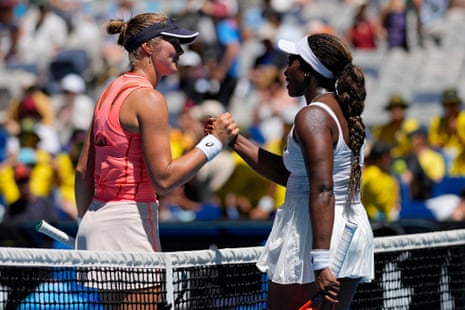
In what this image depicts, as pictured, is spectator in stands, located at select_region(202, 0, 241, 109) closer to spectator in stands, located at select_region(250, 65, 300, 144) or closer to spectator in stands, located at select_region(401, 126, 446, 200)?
spectator in stands, located at select_region(250, 65, 300, 144)

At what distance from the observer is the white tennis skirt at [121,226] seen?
5.42 m

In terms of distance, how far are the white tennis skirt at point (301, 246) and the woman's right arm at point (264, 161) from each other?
48cm

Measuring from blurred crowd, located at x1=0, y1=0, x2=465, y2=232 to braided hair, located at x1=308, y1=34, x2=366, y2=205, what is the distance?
590 centimetres

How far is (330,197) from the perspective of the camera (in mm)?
4953

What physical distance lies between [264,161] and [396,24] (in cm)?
1166

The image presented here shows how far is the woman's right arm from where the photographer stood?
5727 millimetres

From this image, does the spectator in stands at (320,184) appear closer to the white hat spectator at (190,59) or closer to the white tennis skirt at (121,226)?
the white tennis skirt at (121,226)

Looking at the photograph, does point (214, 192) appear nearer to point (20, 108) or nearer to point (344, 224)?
point (20, 108)

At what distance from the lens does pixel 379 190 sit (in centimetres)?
1145

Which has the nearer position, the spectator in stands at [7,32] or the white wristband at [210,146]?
the white wristband at [210,146]

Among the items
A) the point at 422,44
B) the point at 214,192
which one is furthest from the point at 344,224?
the point at 422,44

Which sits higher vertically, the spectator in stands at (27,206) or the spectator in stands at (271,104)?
the spectator in stands at (271,104)

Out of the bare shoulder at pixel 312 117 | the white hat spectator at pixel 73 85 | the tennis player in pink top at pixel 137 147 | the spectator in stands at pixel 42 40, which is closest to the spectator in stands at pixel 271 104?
the white hat spectator at pixel 73 85

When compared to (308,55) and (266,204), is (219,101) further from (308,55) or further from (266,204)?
(308,55)
